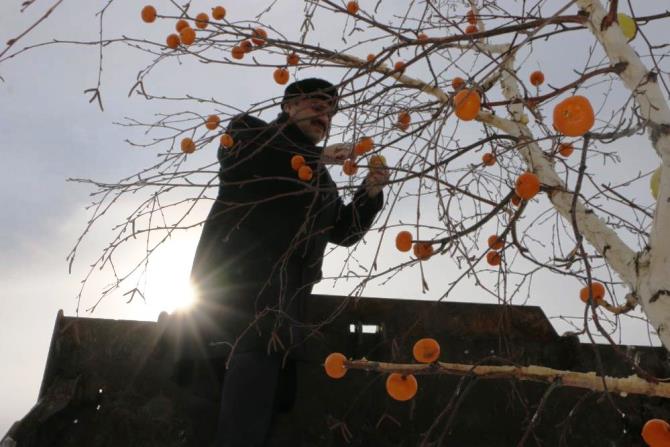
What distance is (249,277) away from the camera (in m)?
2.43

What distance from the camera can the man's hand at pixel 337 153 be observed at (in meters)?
1.92

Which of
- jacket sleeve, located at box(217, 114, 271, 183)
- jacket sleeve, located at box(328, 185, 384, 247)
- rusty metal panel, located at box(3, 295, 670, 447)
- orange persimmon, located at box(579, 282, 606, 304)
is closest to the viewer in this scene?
orange persimmon, located at box(579, 282, 606, 304)

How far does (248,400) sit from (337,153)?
1.07m

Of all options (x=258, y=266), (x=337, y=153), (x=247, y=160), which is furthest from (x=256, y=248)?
(x=337, y=153)

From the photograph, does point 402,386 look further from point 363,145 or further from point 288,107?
point 288,107

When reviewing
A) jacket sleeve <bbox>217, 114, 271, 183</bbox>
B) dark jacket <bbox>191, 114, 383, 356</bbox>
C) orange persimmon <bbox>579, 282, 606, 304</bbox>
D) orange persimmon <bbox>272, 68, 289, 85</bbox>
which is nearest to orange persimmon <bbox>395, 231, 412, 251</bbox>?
dark jacket <bbox>191, 114, 383, 356</bbox>

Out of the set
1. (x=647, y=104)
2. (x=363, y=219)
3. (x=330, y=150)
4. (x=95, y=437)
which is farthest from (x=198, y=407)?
(x=647, y=104)

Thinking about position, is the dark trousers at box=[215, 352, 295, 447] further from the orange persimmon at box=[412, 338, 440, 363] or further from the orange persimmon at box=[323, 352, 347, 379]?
the orange persimmon at box=[412, 338, 440, 363]

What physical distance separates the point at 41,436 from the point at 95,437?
23 cm

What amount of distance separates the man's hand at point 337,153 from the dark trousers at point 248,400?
84cm

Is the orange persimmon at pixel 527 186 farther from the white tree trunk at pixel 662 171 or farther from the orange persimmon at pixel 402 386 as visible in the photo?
the orange persimmon at pixel 402 386

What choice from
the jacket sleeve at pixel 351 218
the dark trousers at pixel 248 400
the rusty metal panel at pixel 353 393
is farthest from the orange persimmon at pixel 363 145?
the dark trousers at pixel 248 400

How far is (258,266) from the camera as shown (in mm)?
2449

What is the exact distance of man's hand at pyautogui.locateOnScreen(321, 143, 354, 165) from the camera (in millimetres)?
1920
